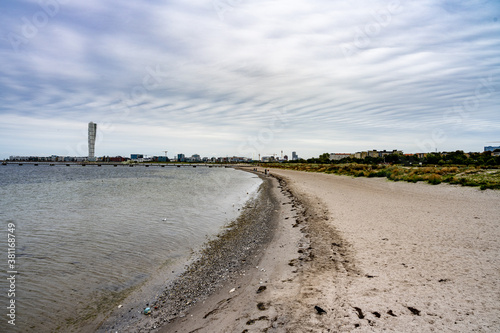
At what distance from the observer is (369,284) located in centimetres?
533

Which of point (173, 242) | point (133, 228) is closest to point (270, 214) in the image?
point (173, 242)

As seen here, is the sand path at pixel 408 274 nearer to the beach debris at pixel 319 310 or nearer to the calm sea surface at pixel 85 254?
the beach debris at pixel 319 310

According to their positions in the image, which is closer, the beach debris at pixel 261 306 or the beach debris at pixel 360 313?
the beach debris at pixel 360 313

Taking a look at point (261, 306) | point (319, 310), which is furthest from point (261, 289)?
point (319, 310)

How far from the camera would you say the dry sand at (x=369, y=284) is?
412 centimetres

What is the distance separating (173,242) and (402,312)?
9.06 m

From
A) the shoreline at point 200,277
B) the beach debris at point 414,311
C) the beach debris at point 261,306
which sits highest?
the beach debris at point 414,311

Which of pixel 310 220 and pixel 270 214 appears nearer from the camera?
pixel 310 220

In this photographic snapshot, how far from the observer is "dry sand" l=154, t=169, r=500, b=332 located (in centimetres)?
412

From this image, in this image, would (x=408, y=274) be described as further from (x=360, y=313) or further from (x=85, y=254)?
(x=85, y=254)

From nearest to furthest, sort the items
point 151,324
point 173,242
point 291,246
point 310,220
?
point 151,324 → point 291,246 → point 173,242 → point 310,220

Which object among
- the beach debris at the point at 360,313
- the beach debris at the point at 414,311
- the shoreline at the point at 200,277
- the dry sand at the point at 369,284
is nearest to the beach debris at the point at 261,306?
the dry sand at the point at 369,284

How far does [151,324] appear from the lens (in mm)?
5129

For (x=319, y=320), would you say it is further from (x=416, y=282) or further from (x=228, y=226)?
(x=228, y=226)
